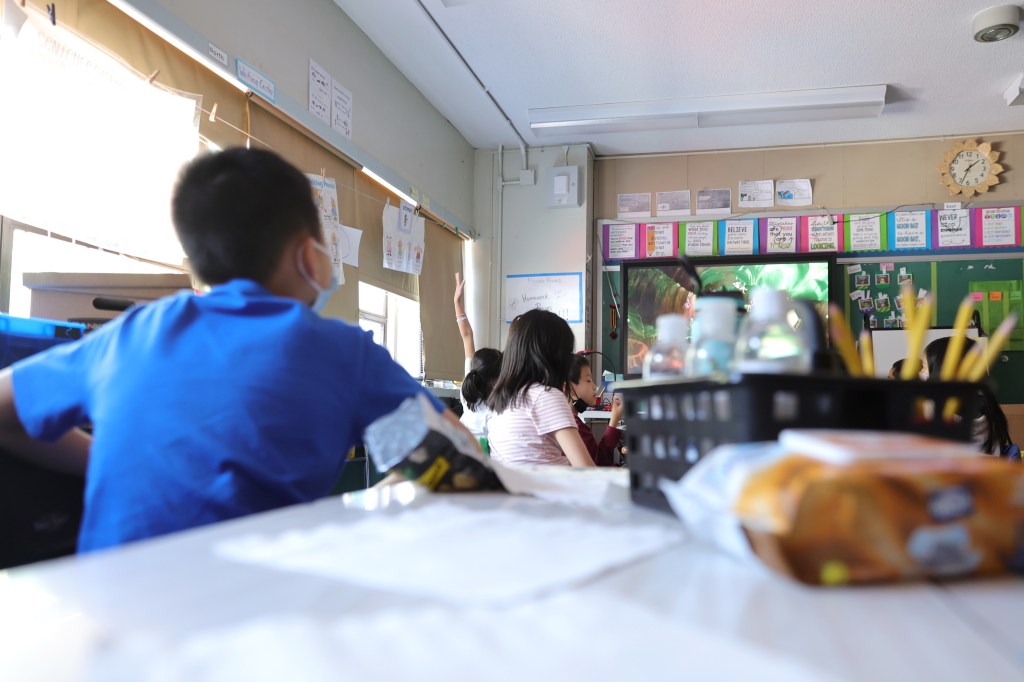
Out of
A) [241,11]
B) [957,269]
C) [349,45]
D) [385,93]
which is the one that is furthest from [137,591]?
[957,269]

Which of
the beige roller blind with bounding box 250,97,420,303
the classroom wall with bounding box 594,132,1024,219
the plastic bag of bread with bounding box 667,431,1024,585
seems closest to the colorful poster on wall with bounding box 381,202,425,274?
the beige roller blind with bounding box 250,97,420,303

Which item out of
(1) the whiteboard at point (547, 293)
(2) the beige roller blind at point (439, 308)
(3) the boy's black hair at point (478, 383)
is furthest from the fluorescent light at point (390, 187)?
(3) the boy's black hair at point (478, 383)

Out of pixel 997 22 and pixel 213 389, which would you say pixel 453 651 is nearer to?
pixel 213 389

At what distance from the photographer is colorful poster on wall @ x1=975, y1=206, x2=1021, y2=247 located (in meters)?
4.62

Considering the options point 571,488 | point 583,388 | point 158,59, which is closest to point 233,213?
point 571,488

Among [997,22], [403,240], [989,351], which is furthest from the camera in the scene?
[403,240]

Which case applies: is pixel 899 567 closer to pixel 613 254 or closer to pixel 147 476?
pixel 147 476

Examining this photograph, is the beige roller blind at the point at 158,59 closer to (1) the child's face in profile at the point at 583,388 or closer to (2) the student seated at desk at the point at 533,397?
(2) the student seated at desk at the point at 533,397

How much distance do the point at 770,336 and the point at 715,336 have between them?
0.26ft

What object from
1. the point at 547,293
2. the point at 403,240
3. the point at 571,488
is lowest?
the point at 571,488

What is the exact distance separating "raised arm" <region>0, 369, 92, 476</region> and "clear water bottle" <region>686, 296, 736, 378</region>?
776mm

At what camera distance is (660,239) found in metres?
5.12

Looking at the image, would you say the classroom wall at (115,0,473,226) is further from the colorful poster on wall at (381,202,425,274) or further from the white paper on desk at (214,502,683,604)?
the white paper on desk at (214,502,683,604)

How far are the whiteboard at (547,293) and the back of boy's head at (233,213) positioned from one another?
4.06 metres
